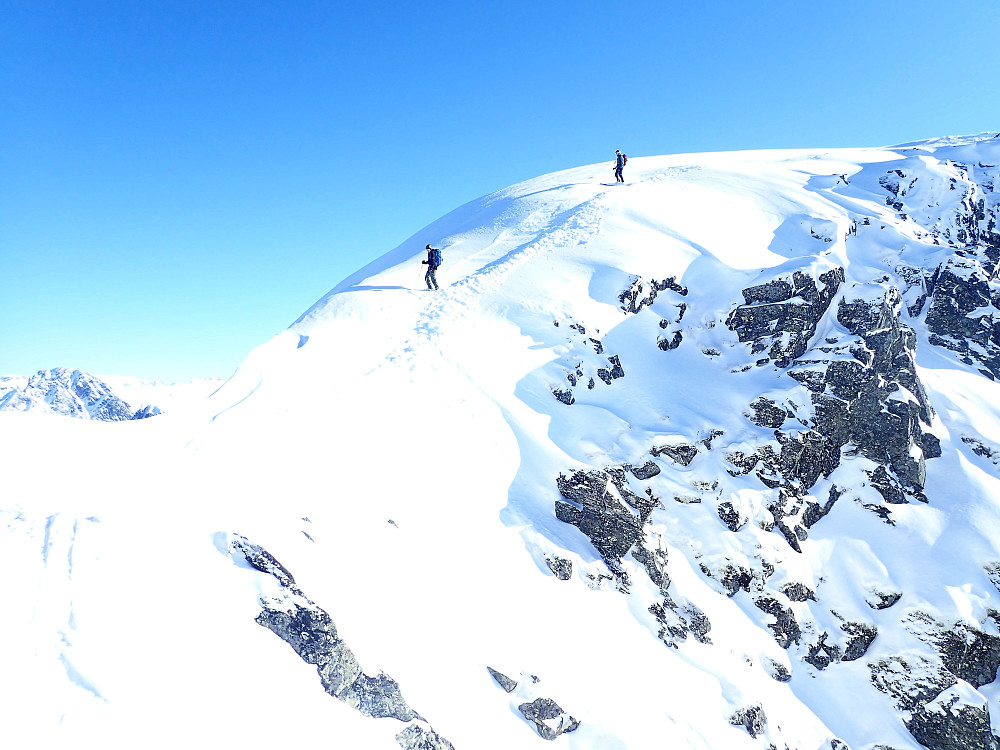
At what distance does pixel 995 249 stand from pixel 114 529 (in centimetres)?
4185

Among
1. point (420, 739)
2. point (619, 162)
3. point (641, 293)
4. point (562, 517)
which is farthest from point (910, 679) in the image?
point (619, 162)

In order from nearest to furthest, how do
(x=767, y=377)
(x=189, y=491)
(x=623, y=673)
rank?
(x=189, y=491) → (x=623, y=673) → (x=767, y=377)

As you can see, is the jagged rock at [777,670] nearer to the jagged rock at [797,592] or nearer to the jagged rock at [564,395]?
the jagged rock at [797,592]

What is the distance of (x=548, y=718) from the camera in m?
10.8

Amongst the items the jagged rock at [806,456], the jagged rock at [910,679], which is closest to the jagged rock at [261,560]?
the jagged rock at [806,456]

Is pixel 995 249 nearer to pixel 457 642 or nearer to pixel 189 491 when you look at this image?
pixel 457 642

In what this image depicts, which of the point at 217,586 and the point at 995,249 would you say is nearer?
the point at 217,586

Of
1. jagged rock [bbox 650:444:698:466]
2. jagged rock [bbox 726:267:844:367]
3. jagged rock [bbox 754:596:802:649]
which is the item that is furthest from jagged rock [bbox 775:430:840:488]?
jagged rock [bbox 754:596:802:649]

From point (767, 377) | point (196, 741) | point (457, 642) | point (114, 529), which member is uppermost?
point (767, 377)

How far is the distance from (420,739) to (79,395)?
162 metres

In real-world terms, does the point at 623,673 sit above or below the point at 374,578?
below

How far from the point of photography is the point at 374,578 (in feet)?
36.8

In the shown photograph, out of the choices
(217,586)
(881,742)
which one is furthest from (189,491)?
(881,742)

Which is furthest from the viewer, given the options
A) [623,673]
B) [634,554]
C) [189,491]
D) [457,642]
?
[634,554]
